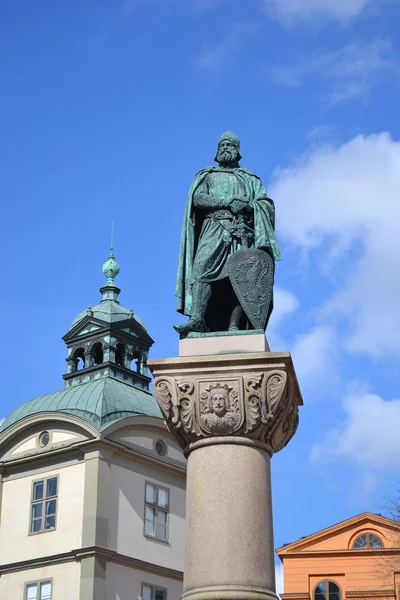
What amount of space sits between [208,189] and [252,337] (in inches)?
85.3

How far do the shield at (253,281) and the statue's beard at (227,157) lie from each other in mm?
1455

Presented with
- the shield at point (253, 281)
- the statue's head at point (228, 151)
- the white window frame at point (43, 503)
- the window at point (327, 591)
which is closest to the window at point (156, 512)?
the white window frame at point (43, 503)

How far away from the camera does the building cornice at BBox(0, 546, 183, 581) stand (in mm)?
38188

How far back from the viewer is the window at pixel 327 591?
152 ft

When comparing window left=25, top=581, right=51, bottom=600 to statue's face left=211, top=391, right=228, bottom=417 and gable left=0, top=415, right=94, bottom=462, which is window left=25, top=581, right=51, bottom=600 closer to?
gable left=0, top=415, right=94, bottom=462

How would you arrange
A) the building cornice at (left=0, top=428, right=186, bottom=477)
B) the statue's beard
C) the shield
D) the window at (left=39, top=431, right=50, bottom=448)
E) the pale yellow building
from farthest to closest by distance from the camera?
the window at (left=39, top=431, right=50, bottom=448) < the building cornice at (left=0, top=428, right=186, bottom=477) < the pale yellow building < the statue's beard < the shield

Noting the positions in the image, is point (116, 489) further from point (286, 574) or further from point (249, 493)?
point (249, 493)

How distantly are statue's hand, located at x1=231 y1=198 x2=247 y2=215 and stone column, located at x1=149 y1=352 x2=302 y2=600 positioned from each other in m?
2.00

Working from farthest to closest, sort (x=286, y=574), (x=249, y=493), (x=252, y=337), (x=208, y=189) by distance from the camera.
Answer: (x=286, y=574), (x=208, y=189), (x=252, y=337), (x=249, y=493)

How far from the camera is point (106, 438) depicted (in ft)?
131

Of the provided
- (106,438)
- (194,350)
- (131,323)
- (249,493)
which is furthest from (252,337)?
(131,323)

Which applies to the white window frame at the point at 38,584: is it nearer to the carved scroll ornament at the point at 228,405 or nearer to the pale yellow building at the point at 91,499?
the pale yellow building at the point at 91,499

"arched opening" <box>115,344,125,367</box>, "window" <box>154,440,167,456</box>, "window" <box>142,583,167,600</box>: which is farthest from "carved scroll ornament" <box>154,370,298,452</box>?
"arched opening" <box>115,344,125,367</box>

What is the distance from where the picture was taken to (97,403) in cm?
4144
